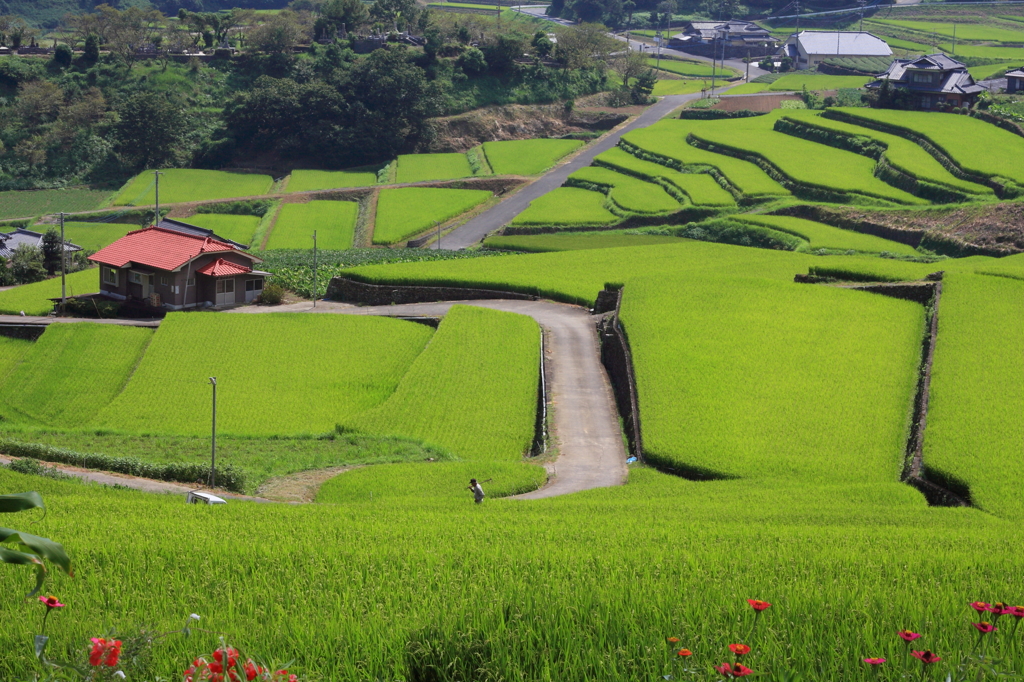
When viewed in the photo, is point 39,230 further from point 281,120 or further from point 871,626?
point 871,626

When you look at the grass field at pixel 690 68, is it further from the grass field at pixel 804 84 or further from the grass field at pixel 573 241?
the grass field at pixel 573 241

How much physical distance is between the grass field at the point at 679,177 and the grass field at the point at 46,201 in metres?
40.4

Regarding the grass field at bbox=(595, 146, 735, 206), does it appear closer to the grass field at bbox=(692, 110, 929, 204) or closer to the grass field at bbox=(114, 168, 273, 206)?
the grass field at bbox=(692, 110, 929, 204)

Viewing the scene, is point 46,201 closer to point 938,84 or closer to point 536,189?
point 536,189

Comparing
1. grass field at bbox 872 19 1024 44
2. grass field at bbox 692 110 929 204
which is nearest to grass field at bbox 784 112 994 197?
grass field at bbox 692 110 929 204

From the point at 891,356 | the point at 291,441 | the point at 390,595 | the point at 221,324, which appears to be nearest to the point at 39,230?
the point at 221,324

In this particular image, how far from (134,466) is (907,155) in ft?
203

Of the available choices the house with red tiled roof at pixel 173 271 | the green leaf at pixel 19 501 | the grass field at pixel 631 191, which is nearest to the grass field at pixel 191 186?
the grass field at pixel 631 191

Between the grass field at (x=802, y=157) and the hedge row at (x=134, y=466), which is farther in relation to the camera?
the grass field at (x=802, y=157)

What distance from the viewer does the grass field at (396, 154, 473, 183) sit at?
89938 mm

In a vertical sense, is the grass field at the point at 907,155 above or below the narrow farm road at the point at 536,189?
above

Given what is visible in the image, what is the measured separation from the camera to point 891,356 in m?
34.1

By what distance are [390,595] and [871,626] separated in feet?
14.5

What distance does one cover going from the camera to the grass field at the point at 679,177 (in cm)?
7106
